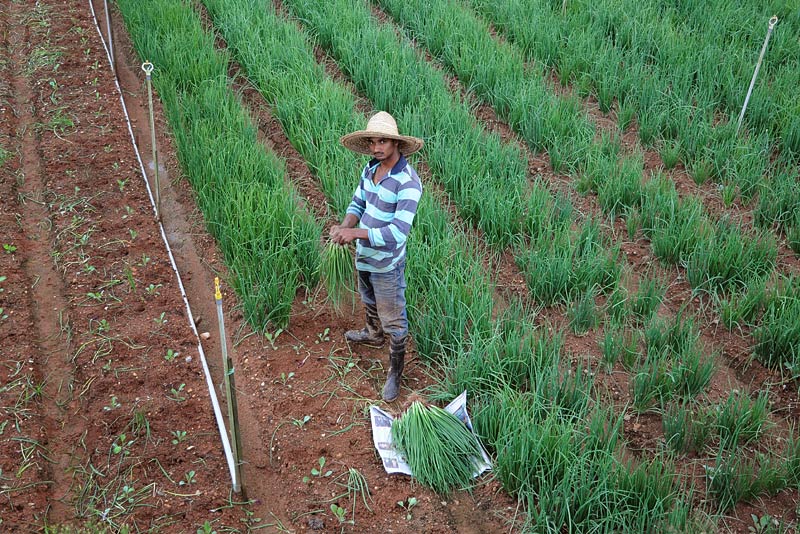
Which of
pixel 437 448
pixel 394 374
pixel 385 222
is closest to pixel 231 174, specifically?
pixel 385 222

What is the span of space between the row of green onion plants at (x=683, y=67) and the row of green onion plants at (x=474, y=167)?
925 mm

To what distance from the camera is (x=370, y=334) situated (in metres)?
3.65

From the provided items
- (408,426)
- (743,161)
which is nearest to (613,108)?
(743,161)

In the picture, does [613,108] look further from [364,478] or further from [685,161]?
[364,478]

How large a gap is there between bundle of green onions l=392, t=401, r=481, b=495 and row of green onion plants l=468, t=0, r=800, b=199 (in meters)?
2.64

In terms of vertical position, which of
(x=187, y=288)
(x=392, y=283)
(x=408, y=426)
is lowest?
(x=187, y=288)

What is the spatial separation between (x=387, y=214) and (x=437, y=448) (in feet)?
3.05

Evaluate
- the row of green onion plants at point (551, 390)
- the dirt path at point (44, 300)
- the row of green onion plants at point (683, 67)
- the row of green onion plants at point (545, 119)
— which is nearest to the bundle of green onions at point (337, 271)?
the row of green onion plants at point (551, 390)

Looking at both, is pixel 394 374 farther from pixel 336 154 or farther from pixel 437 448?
pixel 336 154

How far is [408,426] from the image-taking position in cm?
301

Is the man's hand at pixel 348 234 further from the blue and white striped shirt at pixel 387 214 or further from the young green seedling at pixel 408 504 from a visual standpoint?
the young green seedling at pixel 408 504

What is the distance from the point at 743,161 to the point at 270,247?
289 centimetres

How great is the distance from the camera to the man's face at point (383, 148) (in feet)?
Result: 9.84

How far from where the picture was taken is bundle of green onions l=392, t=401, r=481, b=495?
296cm
